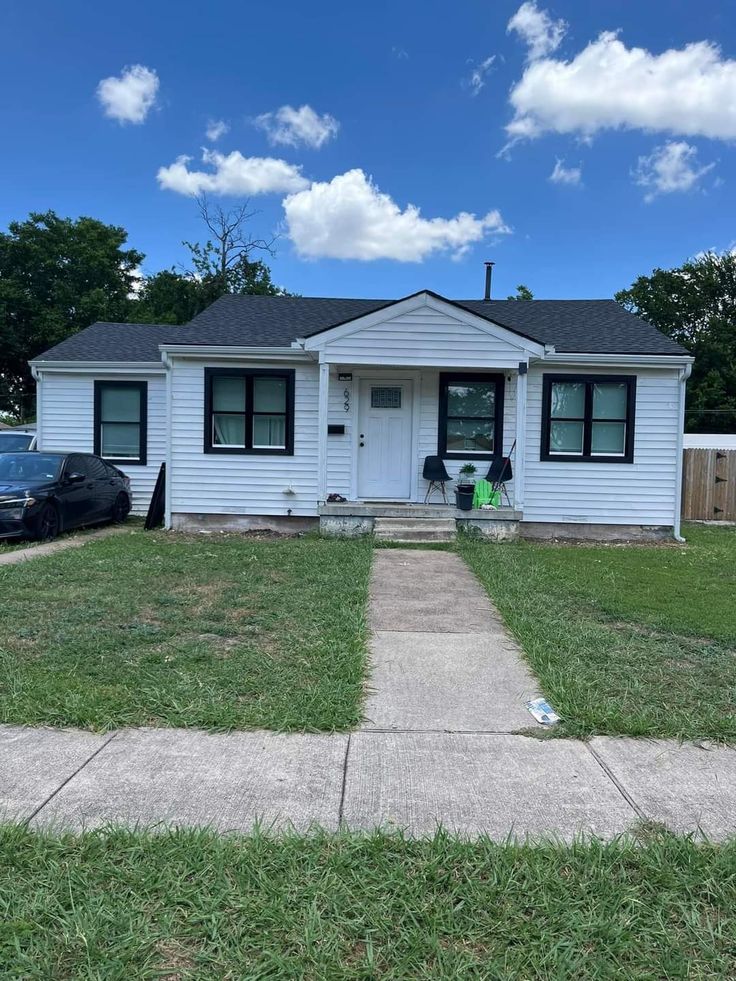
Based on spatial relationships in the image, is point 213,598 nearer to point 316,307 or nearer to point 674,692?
point 674,692

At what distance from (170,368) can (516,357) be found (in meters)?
5.94

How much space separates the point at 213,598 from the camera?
641 centimetres

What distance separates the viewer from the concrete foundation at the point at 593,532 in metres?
11.8

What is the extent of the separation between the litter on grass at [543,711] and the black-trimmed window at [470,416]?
8.20m

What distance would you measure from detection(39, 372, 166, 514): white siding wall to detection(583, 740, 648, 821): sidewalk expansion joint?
11.8 m

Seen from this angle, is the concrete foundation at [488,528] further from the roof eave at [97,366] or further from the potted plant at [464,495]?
the roof eave at [97,366]

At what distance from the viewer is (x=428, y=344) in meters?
11.0


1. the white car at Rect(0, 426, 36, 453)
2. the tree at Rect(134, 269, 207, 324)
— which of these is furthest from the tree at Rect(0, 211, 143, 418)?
the white car at Rect(0, 426, 36, 453)

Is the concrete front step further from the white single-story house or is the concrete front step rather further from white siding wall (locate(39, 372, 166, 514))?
white siding wall (locate(39, 372, 166, 514))

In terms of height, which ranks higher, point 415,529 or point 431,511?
point 431,511

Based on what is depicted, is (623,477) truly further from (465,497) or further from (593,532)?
(465,497)

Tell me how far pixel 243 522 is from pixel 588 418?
6.38 meters

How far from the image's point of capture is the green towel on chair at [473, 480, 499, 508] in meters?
11.3

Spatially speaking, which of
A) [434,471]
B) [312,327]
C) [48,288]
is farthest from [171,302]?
[434,471]
